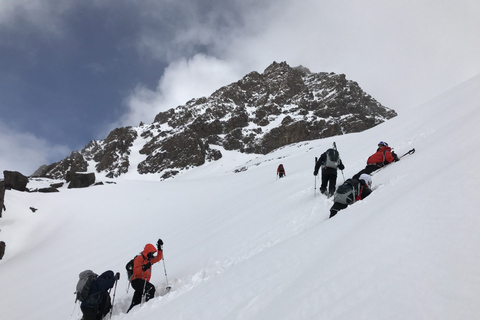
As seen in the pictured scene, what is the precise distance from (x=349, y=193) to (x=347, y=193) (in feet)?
0.19

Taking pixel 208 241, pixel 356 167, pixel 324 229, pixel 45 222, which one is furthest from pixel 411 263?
pixel 45 222

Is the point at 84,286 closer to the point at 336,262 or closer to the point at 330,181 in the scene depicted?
the point at 336,262

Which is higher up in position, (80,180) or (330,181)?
(80,180)

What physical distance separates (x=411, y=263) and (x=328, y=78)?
167699mm

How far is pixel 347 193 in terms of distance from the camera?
5.50m

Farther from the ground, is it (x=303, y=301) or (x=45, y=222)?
(x=45, y=222)

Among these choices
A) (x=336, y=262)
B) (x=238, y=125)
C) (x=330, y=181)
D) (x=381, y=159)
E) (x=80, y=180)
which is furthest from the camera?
(x=238, y=125)

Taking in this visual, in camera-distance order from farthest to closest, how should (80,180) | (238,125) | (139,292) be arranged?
(238,125), (80,180), (139,292)

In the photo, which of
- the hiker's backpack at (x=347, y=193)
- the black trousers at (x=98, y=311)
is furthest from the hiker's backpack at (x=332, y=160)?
the black trousers at (x=98, y=311)

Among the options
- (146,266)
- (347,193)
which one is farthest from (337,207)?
(146,266)

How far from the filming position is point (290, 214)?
7.27 m

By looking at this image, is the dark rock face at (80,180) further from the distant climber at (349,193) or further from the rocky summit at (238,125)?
the rocky summit at (238,125)

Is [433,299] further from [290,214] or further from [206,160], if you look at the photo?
[206,160]

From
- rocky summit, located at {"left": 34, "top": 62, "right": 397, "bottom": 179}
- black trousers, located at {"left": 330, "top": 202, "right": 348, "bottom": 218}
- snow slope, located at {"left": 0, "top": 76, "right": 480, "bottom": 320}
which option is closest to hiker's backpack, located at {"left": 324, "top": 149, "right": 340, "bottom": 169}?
snow slope, located at {"left": 0, "top": 76, "right": 480, "bottom": 320}
